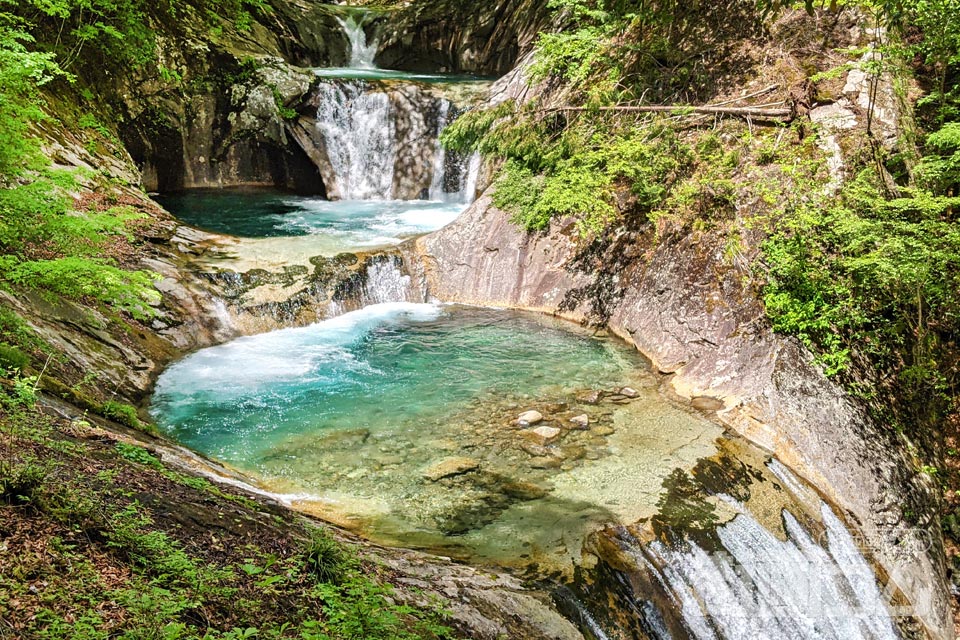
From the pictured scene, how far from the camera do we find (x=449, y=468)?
6066mm

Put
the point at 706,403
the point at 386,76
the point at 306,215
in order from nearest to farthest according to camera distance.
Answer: the point at 706,403 < the point at 306,215 < the point at 386,76

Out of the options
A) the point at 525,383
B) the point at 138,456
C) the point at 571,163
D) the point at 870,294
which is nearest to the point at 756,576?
the point at 525,383

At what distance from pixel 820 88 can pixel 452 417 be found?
7239 mm

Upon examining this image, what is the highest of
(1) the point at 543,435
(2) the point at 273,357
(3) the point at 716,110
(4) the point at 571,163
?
(3) the point at 716,110

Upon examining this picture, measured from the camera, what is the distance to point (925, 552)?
19.6 feet

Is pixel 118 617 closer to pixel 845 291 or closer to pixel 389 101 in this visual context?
pixel 845 291

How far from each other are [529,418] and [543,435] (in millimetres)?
369

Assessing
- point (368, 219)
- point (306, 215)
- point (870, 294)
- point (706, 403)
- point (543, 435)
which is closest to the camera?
point (543, 435)

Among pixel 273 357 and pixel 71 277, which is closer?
pixel 71 277

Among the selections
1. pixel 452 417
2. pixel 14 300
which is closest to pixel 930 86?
pixel 452 417

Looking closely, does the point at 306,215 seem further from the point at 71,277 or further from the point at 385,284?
the point at 71,277

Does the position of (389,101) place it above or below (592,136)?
above

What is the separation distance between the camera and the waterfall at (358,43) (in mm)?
22281

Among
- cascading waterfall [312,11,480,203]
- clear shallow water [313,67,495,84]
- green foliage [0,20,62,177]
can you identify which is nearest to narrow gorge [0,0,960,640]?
green foliage [0,20,62,177]
